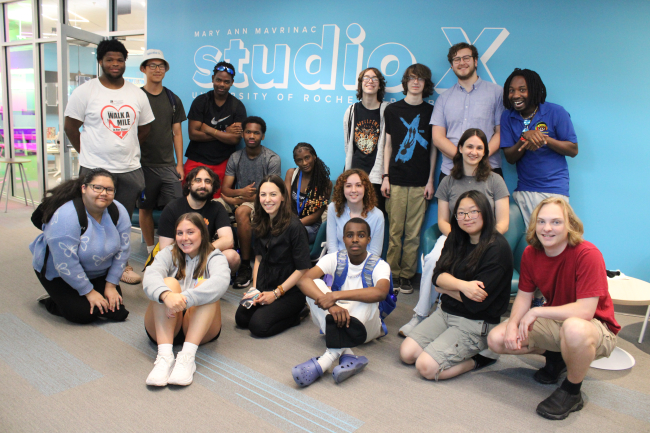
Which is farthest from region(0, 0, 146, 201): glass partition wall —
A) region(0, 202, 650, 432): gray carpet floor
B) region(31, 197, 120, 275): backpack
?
region(0, 202, 650, 432): gray carpet floor

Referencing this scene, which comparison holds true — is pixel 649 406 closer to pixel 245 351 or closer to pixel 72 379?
pixel 245 351

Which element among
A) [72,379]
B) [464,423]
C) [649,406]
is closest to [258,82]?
[72,379]

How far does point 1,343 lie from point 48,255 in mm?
555

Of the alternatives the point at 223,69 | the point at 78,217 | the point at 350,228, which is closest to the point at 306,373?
the point at 350,228

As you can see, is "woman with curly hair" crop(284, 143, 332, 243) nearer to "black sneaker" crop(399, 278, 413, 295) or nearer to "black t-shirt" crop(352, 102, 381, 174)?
"black t-shirt" crop(352, 102, 381, 174)

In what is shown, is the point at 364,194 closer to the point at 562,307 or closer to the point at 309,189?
the point at 309,189

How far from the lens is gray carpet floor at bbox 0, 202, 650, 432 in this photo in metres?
2.00

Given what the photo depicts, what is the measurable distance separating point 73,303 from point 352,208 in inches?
76.7

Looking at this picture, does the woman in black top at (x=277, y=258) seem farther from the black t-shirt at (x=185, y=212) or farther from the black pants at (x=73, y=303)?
the black pants at (x=73, y=303)

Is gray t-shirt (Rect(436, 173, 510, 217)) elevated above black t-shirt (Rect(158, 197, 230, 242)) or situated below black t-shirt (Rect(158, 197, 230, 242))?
above

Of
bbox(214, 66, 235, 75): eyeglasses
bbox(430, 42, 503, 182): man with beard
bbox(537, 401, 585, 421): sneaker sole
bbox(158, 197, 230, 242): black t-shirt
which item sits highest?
bbox(214, 66, 235, 75): eyeglasses

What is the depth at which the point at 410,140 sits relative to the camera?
12.3 feet

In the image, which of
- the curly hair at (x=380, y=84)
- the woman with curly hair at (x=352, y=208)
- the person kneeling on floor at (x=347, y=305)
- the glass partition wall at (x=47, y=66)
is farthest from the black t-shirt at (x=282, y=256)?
the glass partition wall at (x=47, y=66)

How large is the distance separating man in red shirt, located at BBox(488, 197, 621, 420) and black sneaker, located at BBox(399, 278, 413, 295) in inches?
58.3
